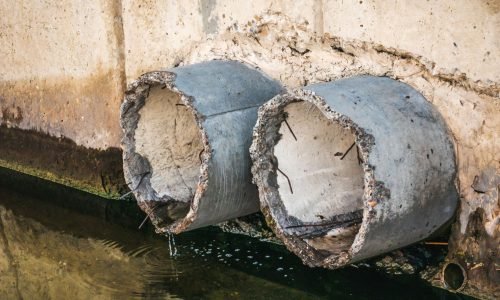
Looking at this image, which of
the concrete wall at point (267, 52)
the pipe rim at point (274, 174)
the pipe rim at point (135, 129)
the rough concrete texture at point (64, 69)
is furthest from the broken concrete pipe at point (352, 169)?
the rough concrete texture at point (64, 69)

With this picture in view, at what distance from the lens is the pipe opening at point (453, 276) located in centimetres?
364

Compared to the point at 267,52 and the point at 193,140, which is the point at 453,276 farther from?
the point at 193,140

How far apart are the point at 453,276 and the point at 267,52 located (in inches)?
54.0

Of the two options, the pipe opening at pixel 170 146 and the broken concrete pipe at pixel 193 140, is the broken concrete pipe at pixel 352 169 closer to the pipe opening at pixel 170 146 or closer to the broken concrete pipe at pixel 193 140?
the broken concrete pipe at pixel 193 140

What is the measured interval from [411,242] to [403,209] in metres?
0.26

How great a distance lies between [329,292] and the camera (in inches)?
151

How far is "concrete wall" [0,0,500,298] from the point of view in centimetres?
350

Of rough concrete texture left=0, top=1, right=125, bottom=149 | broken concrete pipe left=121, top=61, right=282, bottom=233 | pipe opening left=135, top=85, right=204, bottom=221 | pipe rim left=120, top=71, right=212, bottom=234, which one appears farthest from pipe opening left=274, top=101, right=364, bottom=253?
rough concrete texture left=0, top=1, right=125, bottom=149

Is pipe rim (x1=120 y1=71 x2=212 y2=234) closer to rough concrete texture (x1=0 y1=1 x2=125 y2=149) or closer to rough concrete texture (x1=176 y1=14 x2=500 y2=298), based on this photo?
rough concrete texture (x1=176 y1=14 x2=500 y2=298)

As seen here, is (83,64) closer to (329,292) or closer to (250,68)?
(250,68)


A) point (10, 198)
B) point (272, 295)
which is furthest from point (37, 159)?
point (272, 295)

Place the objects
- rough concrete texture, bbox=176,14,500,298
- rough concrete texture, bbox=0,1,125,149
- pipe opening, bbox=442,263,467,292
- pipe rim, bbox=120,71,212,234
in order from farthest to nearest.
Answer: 1. rough concrete texture, bbox=0,1,125,149
2. pipe rim, bbox=120,71,212,234
3. pipe opening, bbox=442,263,467,292
4. rough concrete texture, bbox=176,14,500,298

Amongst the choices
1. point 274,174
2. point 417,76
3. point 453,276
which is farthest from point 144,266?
point 417,76

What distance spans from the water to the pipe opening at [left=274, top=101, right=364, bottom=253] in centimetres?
25
